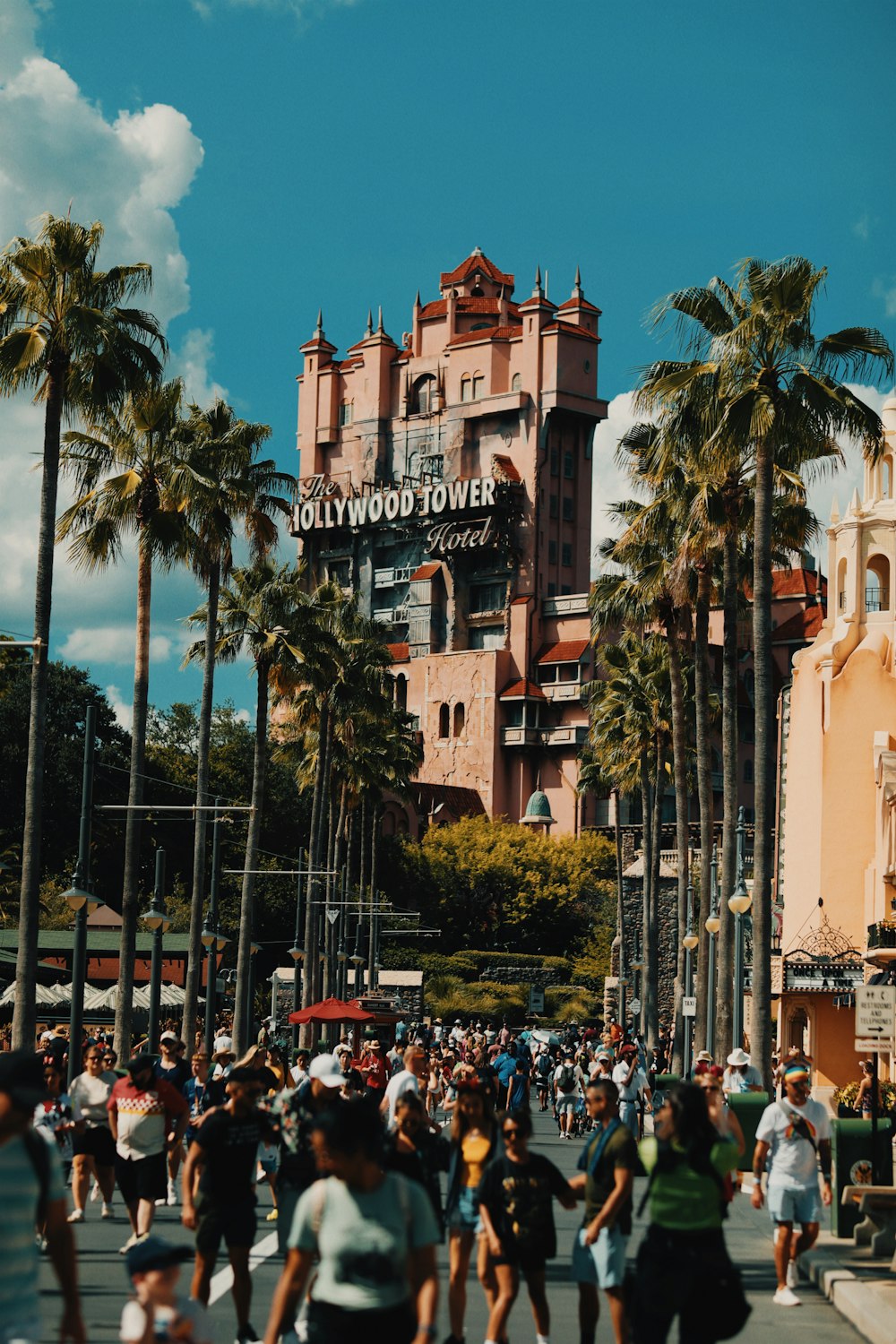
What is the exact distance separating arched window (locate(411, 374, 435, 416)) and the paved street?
11023cm

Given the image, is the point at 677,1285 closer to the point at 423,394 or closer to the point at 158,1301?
the point at 158,1301

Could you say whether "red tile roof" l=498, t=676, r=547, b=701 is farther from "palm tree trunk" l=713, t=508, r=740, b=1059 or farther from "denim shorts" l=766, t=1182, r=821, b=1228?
"denim shorts" l=766, t=1182, r=821, b=1228

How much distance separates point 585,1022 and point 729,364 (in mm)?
64733

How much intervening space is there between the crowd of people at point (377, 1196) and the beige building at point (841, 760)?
79.3 ft

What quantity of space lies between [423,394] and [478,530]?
13.5 m

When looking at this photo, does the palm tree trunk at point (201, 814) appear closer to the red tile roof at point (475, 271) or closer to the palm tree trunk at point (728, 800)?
the palm tree trunk at point (728, 800)

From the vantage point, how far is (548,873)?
10556cm

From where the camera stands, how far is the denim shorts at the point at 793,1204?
14391mm

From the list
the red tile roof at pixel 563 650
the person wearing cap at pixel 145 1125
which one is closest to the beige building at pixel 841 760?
the person wearing cap at pixel 145 1125

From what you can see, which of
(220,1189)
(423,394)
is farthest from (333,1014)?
(423,394)

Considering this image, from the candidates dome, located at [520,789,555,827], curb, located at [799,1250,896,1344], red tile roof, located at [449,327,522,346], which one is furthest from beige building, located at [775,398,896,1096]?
A: red tile roof, located at [449,327,522,346]

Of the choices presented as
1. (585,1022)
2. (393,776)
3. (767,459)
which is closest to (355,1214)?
(767,459)

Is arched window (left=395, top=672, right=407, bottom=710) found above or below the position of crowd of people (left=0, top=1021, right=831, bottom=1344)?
above

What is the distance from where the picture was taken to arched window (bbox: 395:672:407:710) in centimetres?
12112
